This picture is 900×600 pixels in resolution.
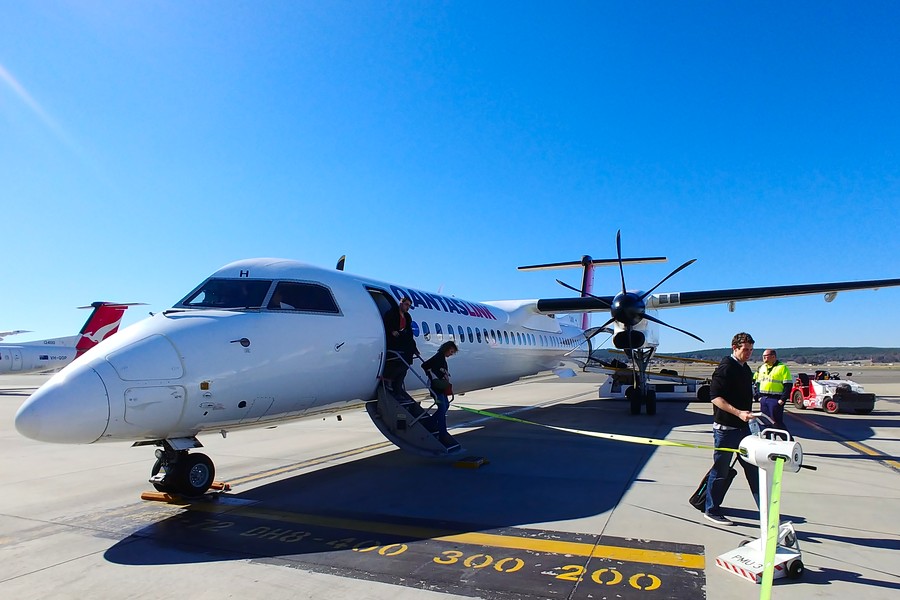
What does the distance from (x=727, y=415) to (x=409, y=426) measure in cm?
459

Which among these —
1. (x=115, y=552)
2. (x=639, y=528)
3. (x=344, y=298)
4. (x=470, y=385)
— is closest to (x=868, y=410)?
(x=470, y=385)

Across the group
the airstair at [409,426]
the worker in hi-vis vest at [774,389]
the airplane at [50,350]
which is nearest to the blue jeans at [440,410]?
the airstair at [409,426]

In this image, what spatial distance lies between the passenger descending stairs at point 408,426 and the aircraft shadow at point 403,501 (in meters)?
0.30

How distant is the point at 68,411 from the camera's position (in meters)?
4.95

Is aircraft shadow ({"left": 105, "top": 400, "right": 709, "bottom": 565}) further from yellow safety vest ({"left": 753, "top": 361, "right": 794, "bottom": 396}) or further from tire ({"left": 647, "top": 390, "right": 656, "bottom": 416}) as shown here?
tire ({"left": 647, "top": 390, "right": 656, "bottom": 416})

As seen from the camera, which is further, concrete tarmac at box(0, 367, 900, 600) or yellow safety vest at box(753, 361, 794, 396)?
yellow safety vest at box(753, 361, 794, 396)

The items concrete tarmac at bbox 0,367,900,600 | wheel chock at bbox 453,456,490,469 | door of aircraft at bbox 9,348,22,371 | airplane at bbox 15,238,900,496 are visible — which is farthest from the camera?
door of aircraft at bbox 9,348,22,371

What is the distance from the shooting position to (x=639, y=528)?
5363 millimetres

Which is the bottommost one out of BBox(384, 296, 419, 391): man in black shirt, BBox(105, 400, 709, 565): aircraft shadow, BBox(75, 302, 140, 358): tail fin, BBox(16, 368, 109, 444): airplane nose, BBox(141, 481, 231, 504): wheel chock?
BBox(105, 400, 709, 565): aircraft shadow

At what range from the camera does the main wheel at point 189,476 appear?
21.5 feet

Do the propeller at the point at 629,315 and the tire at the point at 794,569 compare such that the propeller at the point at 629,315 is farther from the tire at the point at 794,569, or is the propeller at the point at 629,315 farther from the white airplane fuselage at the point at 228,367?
the tire at the point at 794,569

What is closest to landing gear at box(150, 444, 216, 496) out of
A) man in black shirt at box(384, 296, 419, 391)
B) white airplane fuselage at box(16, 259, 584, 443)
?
white airplane fuselage at box(16, 259, 584, 443)

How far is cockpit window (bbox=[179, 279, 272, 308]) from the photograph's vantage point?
7004 millimetres

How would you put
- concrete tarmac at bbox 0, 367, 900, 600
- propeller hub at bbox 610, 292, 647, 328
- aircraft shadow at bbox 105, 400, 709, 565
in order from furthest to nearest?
propeller hub at bbox 610, 292, 647, 328
aircraft shadow at bbox 105, 400, 709, 565
concrete tarmac at bbox 0, 367, 900, 600
